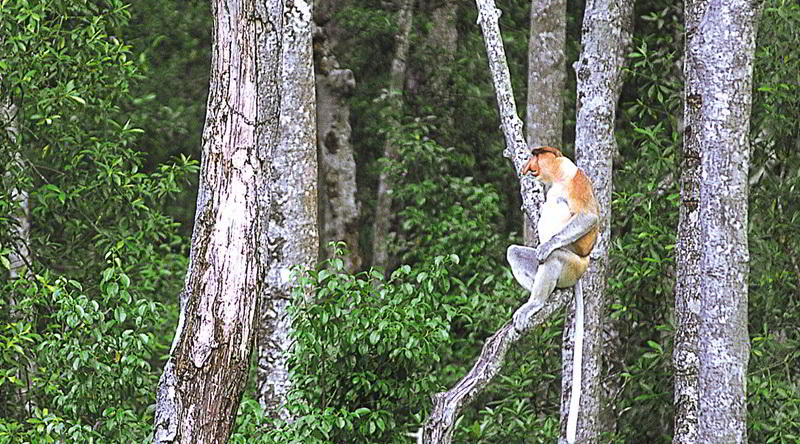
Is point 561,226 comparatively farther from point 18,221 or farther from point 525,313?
point 18,221

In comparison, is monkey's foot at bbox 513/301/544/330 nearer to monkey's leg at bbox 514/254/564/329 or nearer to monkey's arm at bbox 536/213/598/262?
monkey's leg at bbox 514/254/564/329

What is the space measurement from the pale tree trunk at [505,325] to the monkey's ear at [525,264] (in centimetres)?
15

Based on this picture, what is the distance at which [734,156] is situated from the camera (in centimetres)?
522

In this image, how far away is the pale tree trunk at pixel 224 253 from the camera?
4281 millimetres

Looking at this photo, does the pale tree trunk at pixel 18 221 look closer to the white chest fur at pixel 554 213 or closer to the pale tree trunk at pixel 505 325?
the pale tree trunk at pixel 505 325

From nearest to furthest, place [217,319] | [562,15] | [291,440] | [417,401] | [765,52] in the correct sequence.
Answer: [217,319] → [291,440] → [417,401] → [765,52] → [562,15]

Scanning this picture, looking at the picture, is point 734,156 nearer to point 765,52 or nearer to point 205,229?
point 765,52

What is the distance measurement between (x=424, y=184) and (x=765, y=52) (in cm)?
286

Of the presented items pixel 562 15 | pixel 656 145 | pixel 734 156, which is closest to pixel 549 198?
pixel 734 156

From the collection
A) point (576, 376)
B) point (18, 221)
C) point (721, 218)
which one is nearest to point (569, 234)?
point (576, 376)

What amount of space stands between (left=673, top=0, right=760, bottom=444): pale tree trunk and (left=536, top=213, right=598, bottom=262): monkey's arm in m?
0.89

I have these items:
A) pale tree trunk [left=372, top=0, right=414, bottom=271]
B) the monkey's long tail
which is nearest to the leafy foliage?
the monkey's long tail

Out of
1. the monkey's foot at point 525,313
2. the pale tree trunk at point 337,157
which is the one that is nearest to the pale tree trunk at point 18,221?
the monkey's foot at point 525,313

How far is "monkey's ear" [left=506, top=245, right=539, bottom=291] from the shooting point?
4840 millimetres
